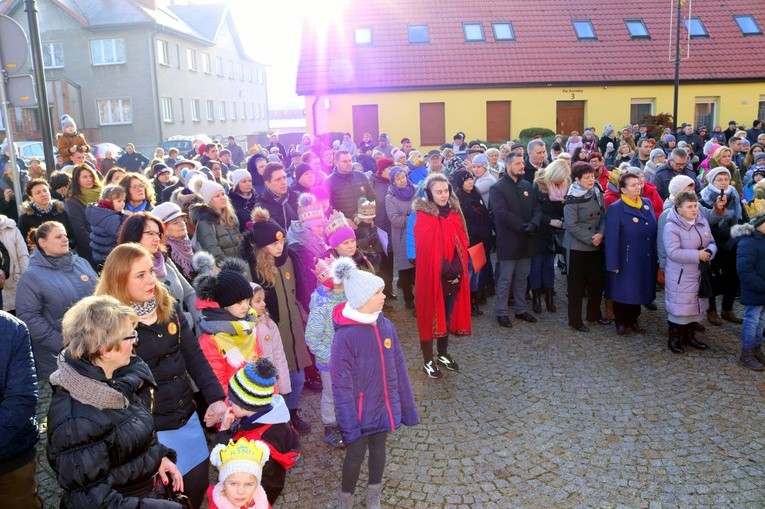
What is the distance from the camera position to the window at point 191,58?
39.8 metres

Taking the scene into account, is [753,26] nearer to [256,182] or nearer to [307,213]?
[256,182]

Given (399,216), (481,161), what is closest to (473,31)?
(481,161)

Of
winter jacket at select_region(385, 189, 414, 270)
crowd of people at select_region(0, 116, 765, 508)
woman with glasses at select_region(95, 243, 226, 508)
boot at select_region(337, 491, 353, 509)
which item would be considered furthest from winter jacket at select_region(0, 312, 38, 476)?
winter jacket at select_region(385, 189, 414, 270)

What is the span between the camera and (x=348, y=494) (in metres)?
4.25

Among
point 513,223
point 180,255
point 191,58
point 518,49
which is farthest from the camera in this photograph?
point 191,58

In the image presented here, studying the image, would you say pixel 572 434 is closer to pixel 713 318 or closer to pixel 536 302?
pixel 536 302

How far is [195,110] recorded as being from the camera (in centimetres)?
4056

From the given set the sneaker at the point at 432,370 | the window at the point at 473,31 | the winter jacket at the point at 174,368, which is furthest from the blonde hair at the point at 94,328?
the window at the point at 473,31

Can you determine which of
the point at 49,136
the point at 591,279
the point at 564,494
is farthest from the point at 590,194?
the point at 49,136

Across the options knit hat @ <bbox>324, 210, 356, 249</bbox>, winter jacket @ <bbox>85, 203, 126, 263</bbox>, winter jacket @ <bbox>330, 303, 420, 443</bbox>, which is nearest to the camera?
winter jacket @ <bbox>330, 303, 420, 443</bbox>

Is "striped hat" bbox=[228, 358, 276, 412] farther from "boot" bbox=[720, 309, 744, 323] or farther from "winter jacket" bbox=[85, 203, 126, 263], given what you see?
"boot" bbox=[720, 309, 744, 323]

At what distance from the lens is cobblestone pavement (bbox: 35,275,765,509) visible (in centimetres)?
455

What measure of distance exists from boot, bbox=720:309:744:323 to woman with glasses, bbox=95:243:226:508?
710cm

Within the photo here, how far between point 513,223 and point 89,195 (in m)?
5.37
